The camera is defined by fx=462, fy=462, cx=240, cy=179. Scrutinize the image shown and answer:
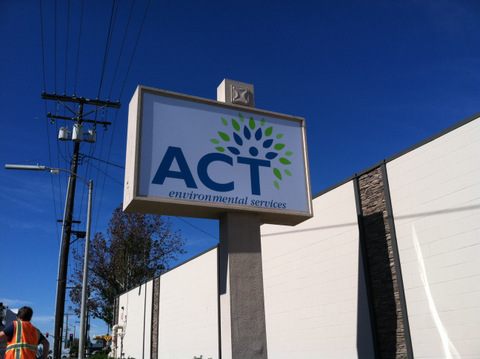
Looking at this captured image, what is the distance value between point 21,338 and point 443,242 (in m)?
8.43

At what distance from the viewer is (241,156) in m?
9.03

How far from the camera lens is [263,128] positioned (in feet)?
31.2

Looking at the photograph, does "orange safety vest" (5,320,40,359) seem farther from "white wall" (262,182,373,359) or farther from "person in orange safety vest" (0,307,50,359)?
"white wall" (262,182,373,359)

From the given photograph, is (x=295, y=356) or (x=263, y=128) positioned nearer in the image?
(x=263, y=128)

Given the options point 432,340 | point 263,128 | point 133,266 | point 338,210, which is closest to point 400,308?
point 432,340

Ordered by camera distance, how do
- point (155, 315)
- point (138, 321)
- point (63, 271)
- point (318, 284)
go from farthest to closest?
point (138, 321), point (155, 315), point (63, 271), point (318, 284)

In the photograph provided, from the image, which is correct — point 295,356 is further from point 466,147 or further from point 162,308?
point 162,308

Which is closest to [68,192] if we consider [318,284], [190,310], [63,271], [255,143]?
[63,271]

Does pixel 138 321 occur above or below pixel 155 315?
below

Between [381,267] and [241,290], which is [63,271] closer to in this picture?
[381,267]

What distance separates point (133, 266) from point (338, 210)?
2826cm

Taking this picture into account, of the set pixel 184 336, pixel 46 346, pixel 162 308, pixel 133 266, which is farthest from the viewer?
pixel 133 266

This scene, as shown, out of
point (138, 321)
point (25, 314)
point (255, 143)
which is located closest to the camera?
point (25, 314)

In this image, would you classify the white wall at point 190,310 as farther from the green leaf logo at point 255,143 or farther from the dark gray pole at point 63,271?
the green leaf logo at point 255,143
